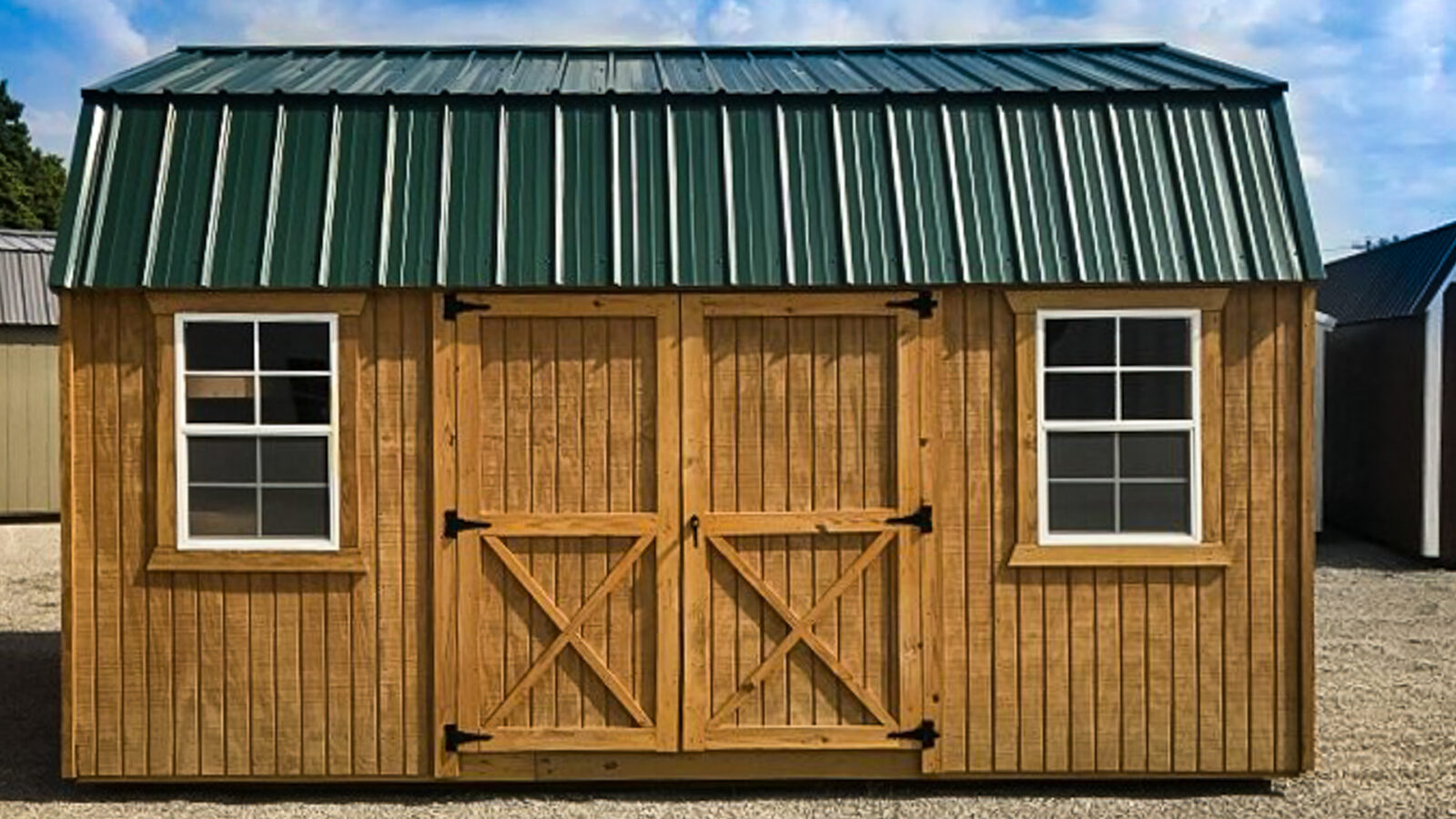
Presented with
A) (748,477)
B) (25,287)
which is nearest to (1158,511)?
(748,477)

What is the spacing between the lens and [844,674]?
7.17m

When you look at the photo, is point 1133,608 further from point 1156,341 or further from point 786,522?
point 786,522

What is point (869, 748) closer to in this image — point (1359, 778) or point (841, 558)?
point (841, 558)

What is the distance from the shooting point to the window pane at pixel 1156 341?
718 centimetres

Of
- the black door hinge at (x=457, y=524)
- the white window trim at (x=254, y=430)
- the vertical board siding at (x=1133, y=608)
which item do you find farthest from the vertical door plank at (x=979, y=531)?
the white window trim at (x=254, y=430)

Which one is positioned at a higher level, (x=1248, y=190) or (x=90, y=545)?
(x=1248, y=190)

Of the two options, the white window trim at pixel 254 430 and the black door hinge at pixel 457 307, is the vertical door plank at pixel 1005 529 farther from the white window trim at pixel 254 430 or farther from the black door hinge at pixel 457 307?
the white window trim at pixel 254 430

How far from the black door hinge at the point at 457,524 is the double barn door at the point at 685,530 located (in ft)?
0.03

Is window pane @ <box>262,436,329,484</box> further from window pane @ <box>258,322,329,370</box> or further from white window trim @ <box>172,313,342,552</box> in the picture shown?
window pane @ <box>258,322,329,370</box>

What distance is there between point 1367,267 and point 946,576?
557 inches

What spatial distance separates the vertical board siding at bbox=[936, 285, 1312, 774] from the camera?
7.17 metres

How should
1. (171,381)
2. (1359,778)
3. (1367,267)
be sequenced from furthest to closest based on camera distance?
(1367,267) < (1359,778) < (171,381)

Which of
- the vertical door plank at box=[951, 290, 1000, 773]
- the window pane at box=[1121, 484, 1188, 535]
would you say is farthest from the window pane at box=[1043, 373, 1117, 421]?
the window pane at box=[1121, 484, 1188, 535]

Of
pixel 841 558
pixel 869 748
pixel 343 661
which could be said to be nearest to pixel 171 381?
pixel 343 661
